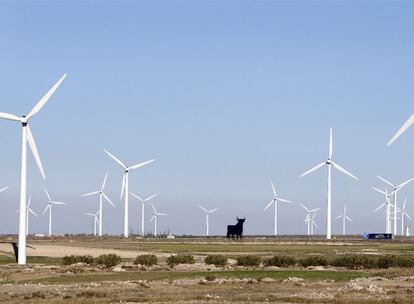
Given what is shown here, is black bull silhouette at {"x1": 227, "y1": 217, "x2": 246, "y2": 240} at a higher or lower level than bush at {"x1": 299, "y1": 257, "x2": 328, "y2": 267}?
higher

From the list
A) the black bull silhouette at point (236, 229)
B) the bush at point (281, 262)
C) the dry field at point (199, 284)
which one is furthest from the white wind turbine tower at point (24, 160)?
the black bull silhouette at point (236, 229)

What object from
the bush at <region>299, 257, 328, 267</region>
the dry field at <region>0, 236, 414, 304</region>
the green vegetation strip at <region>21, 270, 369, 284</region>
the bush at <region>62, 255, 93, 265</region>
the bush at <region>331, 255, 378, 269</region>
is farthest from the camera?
the bush at <region>62, 255, 93, 265</region>

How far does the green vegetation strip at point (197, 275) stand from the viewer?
66.9 metres

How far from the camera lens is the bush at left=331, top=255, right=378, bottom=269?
8150 cm

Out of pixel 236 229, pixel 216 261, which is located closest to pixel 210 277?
pixel 216 261

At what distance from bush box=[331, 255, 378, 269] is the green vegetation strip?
6602 mm

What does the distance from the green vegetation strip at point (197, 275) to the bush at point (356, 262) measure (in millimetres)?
6602

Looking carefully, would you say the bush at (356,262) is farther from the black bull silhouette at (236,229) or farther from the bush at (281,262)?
the black bull silhouette at (236,229)

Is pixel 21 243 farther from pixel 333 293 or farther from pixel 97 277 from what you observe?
pixel 333 293

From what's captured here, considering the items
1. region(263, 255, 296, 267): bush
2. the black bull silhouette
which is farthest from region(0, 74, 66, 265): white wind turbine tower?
the black bull silhouette

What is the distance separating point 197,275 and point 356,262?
17.5 meters

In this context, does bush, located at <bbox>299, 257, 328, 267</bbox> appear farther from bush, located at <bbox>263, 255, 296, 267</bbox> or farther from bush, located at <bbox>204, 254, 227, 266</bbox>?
bush, located at <bbox>204, 254, 227, 266</bbox>

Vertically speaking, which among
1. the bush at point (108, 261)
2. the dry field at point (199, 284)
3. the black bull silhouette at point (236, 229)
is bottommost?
the dry field at point (199, 284)

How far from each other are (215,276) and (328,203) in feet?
262
